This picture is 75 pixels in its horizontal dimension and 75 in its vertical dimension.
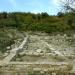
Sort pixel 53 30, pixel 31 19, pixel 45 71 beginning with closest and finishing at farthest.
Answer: pixel 45 71
pixel 53 30
pixel 31 19

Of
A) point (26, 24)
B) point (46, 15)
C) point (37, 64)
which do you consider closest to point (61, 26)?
point (26, 24)

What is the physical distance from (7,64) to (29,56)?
5.33 meters

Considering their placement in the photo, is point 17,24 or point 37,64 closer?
point 37,64

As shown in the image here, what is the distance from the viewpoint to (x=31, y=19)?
169 ft

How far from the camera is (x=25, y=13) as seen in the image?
54.6 m

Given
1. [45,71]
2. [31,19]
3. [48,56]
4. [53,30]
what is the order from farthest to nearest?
[31,19]
[53,30]
[48,56]
[45,71]

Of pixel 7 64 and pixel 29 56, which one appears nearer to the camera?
pixel 7 64

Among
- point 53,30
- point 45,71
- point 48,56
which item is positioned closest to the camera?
point 45,71

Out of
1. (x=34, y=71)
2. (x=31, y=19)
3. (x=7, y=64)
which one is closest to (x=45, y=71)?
(x=34, y=71)

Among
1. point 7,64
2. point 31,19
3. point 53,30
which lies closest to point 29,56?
point 7,64

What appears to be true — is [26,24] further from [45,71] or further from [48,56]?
[45,71]

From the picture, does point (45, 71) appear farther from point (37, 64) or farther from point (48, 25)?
point (48, 25)

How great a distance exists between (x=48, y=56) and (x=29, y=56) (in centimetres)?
94

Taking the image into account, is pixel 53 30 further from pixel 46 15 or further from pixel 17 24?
pixel 46 15
